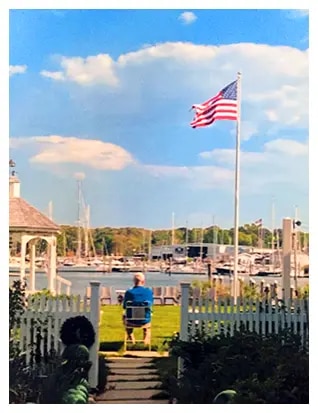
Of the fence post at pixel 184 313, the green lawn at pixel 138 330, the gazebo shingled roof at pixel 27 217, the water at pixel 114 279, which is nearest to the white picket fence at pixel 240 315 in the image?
the fence post at pixel 184 313

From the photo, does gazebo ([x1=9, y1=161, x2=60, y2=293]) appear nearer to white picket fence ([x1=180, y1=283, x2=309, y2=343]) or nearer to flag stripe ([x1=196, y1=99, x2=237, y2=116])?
white picket fence ([x1=180, y1=283, x2=309, y2=343])

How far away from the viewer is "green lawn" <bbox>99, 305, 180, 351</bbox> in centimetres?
1034

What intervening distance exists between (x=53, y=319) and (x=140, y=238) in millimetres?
1236

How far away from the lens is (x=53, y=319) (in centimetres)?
1048

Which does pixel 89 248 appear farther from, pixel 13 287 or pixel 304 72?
pixel 304 72

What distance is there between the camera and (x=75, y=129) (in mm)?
10023

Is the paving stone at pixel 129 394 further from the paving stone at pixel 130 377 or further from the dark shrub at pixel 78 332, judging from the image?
the dark shrub at pixel 78 332

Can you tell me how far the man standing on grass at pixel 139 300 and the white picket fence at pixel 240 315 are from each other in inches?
15.4

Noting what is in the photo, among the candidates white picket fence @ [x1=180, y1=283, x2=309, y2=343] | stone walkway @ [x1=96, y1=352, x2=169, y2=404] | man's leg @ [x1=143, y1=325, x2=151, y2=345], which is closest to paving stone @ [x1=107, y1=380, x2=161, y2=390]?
stone walkway @ [x1=96, y1=352, x2=169, y2=404]

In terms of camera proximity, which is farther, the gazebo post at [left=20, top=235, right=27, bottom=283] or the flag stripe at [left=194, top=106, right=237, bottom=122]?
the gazebo post at [left=20, top=235, right=27, bottom=283]

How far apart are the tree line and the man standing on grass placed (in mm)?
302

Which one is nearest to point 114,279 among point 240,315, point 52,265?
point 52,265
